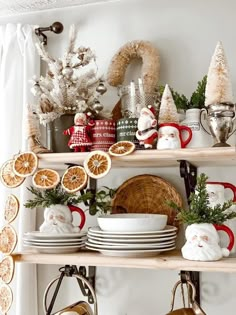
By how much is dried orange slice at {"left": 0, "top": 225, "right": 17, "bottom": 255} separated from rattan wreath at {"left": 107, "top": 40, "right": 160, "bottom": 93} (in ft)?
1.98

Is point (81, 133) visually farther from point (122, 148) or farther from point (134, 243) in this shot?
point (134, 243)

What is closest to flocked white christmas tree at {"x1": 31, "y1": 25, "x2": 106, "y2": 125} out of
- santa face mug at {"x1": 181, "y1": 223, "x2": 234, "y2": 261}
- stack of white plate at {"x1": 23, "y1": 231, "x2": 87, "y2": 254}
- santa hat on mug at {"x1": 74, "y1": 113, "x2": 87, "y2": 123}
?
santa hat on mug at {"x1": 74, "y1": 113, "x2": 87, "y2": 123}

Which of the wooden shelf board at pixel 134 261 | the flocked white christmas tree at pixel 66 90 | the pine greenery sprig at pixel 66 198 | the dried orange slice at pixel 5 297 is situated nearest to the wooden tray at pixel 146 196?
the pine greenery sprig at pixel 66 198

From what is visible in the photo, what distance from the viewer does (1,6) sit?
180cm

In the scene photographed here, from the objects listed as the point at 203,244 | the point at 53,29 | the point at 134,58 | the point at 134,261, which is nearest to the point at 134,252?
the point at 134,261

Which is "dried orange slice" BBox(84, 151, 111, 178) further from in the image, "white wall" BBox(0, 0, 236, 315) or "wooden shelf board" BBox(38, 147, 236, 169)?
"white wall" BBox(0, 0, 236, 315)

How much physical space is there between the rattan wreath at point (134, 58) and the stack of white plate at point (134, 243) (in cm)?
51

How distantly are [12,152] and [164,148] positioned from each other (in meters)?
0.66

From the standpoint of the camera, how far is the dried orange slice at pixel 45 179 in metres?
1.47

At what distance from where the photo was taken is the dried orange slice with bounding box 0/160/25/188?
1483 mm

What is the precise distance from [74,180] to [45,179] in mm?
102

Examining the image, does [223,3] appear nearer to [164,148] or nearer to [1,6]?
[164,148]

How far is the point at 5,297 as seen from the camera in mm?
1533

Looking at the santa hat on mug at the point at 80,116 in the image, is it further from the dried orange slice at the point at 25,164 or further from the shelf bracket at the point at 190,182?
the shelf bracket at the point at 190,182
